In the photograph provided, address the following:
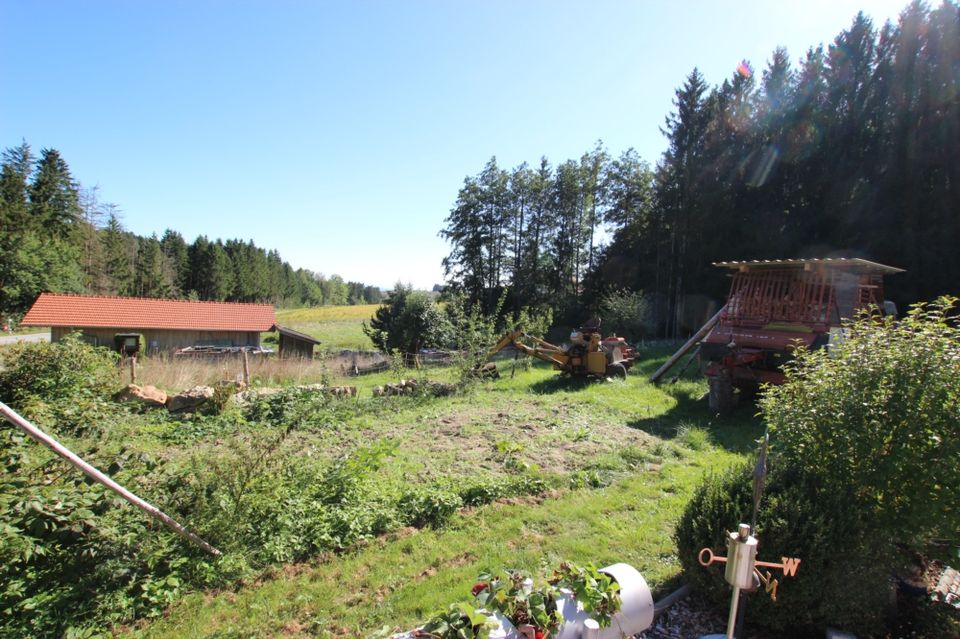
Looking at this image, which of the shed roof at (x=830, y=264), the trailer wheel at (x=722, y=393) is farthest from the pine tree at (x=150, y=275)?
the shed roof at (x=830, y=264)

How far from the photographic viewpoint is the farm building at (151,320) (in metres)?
22.5

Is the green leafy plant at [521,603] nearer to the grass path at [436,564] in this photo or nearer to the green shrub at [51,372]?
the grass path at [436,564]

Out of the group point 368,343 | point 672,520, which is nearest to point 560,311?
A: point 368,343

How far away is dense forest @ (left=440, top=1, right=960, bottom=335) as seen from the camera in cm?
1931

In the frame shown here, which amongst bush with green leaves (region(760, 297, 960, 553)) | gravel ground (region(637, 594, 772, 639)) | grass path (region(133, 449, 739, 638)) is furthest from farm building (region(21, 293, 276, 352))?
bush with green leaves (region(760, 297, 960, 553))

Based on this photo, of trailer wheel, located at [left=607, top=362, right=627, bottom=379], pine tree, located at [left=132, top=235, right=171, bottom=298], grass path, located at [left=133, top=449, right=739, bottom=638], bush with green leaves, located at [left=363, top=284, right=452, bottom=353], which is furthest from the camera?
pine tree, located at [left=132, top=235, right=171, bottom=298]

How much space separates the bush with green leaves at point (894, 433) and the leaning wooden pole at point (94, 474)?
14.8 ft

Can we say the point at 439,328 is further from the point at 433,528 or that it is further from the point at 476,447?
the point at 433,528

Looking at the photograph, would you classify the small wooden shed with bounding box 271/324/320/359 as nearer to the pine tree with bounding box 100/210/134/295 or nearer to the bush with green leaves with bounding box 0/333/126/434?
the bush with green leaves with bounding box 0/333/126/434

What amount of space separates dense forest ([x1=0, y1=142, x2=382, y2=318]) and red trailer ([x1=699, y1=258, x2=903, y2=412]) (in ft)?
150

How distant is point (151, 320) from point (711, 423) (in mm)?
26809

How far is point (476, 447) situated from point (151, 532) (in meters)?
4.23

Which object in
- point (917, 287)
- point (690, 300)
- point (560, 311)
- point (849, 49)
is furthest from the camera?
point (560, 311)

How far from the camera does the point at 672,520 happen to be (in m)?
4.56
